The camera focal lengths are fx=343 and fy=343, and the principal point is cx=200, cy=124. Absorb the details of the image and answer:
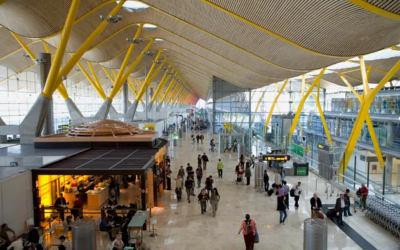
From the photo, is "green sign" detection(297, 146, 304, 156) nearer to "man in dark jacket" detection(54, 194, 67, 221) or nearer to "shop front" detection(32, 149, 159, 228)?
"shop front" detection(32, 149, 159, 228)

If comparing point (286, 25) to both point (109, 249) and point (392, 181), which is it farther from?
point (392, 181)

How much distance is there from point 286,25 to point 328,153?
365 inches

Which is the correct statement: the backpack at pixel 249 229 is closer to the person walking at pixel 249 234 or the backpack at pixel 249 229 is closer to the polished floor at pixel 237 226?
the person walking at pixel 249 234

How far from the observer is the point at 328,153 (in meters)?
18.9

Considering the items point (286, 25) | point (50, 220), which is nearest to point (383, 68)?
point (286, 25)

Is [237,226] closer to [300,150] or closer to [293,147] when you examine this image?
[300,150]

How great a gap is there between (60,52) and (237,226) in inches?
409

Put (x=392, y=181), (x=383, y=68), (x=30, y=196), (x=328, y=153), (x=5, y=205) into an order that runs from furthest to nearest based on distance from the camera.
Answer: (x=383, y=68), (x=392, y=181), (x=328, y=153), (x=30, y=196), (x=5, y=205)

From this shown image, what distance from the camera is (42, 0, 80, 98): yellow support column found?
1473cm

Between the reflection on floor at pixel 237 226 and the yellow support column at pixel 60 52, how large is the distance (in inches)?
282

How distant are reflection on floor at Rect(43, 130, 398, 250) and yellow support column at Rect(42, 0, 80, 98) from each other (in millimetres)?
7166

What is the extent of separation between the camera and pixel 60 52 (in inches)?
585

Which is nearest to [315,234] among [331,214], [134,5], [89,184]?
[331,214]

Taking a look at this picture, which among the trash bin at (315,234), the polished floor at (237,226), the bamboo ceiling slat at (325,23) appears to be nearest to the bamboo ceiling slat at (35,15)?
the bamboo ceiling slat at (325,23)
